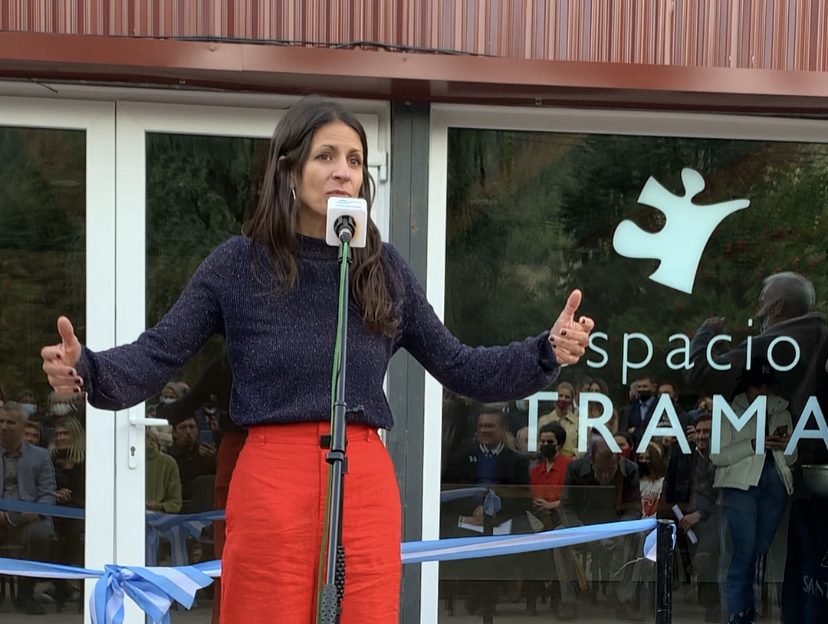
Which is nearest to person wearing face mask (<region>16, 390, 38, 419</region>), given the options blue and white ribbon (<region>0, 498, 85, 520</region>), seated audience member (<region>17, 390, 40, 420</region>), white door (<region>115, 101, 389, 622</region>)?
seated audience member (<region>17, 390, 40, 420</region>)

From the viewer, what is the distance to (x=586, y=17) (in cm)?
387

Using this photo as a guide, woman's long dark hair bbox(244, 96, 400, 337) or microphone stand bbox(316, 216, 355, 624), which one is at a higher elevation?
woman's long dark hair bbox(244, 96, 400, 337)

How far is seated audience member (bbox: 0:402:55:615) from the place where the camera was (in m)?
4.05

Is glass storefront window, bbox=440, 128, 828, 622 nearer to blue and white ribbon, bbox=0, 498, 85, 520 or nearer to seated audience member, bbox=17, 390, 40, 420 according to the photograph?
blue and white ribbon, bbox=0, 498, 85, 520

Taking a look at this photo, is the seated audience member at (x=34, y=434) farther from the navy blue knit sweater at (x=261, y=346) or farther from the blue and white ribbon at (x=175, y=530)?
the navy blue knit sweater at (x=261, y=346)

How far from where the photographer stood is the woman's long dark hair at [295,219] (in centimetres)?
205

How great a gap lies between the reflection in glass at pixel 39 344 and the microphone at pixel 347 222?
2415 mm

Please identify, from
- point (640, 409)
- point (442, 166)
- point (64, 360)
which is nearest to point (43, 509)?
point (442, 166)

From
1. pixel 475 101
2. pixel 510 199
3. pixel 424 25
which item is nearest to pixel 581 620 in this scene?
pixel 510 199

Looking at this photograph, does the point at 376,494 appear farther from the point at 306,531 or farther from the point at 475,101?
the point at 475,101

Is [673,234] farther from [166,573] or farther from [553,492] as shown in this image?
[166,573]

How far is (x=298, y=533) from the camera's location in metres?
1.93

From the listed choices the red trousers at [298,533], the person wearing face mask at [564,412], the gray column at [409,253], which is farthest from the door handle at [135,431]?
the red trousers at [298,533]

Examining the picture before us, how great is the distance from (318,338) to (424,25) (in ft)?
7.14
